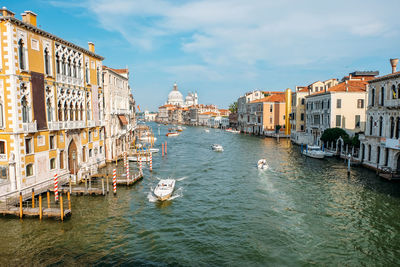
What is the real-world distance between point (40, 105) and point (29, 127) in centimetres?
207

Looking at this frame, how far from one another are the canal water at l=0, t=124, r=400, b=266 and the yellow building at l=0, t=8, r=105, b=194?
3.71 m

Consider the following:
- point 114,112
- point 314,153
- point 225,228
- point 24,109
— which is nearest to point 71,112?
point 24,109

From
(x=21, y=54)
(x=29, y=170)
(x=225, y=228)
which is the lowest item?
(x=225, y=228)

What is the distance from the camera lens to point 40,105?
819 inches

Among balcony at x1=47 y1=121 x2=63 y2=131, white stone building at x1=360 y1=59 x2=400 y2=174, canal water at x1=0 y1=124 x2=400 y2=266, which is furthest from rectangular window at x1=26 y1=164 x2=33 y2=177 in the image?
white stone building at x1=360 y1=59 x2=400 y2=174

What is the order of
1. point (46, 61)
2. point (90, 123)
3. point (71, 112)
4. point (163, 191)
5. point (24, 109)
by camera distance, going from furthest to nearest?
point (90, 123) < point (71, 112) < point (163, 191) < point (46, 61) < point (24, 109)

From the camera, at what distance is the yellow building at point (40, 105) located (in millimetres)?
18422

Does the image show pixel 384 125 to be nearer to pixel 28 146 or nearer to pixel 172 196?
pixel 172 196

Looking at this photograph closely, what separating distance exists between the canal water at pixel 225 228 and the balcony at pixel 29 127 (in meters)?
5.70

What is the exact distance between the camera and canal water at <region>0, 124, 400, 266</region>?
45.2 ft

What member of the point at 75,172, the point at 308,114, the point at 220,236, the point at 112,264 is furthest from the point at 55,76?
the point at 308,114

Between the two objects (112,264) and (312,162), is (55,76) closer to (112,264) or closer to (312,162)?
(112,264)

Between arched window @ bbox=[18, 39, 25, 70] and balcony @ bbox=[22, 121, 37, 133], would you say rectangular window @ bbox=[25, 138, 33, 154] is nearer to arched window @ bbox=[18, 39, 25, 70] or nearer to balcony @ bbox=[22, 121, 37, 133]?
balcony @ bbox=[22, 121, 37, 133]

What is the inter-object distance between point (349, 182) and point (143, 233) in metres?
19.8
